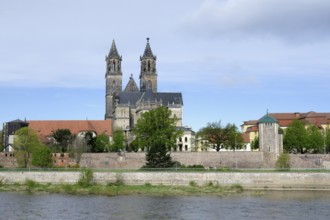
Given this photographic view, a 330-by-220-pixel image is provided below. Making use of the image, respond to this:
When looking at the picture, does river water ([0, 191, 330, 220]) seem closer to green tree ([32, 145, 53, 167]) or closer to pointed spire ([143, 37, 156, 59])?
green tree ([32, 145, 53, 167])

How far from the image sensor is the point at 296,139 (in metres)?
→ 93.1

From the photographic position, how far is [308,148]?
93.0 meters

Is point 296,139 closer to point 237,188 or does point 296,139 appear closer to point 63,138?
point 237,188

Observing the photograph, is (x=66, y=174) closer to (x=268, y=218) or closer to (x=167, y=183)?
(x=167, y=183)

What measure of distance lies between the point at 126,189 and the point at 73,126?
188 ft

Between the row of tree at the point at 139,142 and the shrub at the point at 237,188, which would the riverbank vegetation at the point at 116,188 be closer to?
the shrub at the point at 237,188

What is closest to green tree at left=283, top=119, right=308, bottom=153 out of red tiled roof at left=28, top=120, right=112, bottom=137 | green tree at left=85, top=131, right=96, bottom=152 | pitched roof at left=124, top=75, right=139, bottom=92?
green tree at left=85, top=131, right=96, bottom=152

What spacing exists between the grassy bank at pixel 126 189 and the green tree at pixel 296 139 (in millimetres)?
36303

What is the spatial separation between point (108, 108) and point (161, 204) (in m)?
83.1

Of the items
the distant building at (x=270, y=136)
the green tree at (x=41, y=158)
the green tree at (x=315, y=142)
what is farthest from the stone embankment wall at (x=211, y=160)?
the green tree at (x=315, y=142)

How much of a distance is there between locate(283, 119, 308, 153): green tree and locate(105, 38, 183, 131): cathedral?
24195 mm

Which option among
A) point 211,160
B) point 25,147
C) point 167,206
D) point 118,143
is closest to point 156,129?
point 211,160

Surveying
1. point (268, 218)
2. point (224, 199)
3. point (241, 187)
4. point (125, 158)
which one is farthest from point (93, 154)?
point (268, 218)

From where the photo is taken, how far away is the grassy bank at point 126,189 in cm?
5525
